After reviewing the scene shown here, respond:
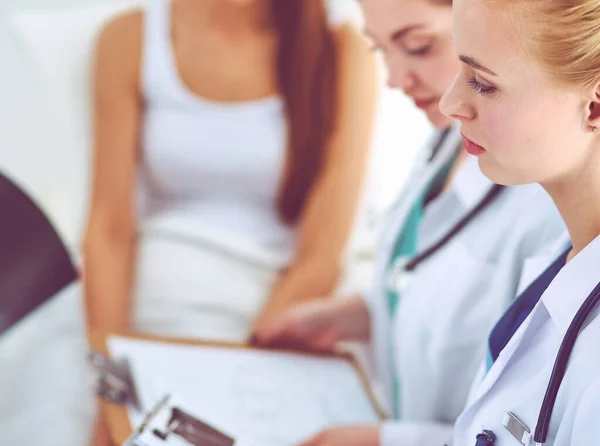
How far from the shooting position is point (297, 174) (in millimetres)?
1369

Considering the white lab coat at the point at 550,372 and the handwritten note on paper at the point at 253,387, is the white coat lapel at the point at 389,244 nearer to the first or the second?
the handwritten note on paper at the point at 253,387

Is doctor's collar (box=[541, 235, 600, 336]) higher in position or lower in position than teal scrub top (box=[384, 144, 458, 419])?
lower

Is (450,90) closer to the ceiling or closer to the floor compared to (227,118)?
closer to the floor

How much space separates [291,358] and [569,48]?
640 millimetres

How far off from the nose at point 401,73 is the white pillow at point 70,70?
0.87 m

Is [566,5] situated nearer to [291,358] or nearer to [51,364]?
[291,358]

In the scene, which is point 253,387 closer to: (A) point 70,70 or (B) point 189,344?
(B) point 189,344

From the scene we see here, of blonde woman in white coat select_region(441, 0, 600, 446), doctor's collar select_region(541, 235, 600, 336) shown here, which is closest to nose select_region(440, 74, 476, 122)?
blonde woman in white coat select_region(441, 0, 600, 446)

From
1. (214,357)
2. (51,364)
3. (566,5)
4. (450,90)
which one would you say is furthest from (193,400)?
(566,5)

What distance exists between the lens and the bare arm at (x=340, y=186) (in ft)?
4.21

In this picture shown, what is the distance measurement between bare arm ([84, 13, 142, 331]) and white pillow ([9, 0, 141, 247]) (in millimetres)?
148

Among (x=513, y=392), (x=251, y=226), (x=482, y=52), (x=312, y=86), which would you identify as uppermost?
(x=312, y=86)

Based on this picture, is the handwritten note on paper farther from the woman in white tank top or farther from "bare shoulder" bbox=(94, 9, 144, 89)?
"bare shoulder" bbox=(94, 9, 144, 89)

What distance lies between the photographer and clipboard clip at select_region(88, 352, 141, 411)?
2.92 ft
